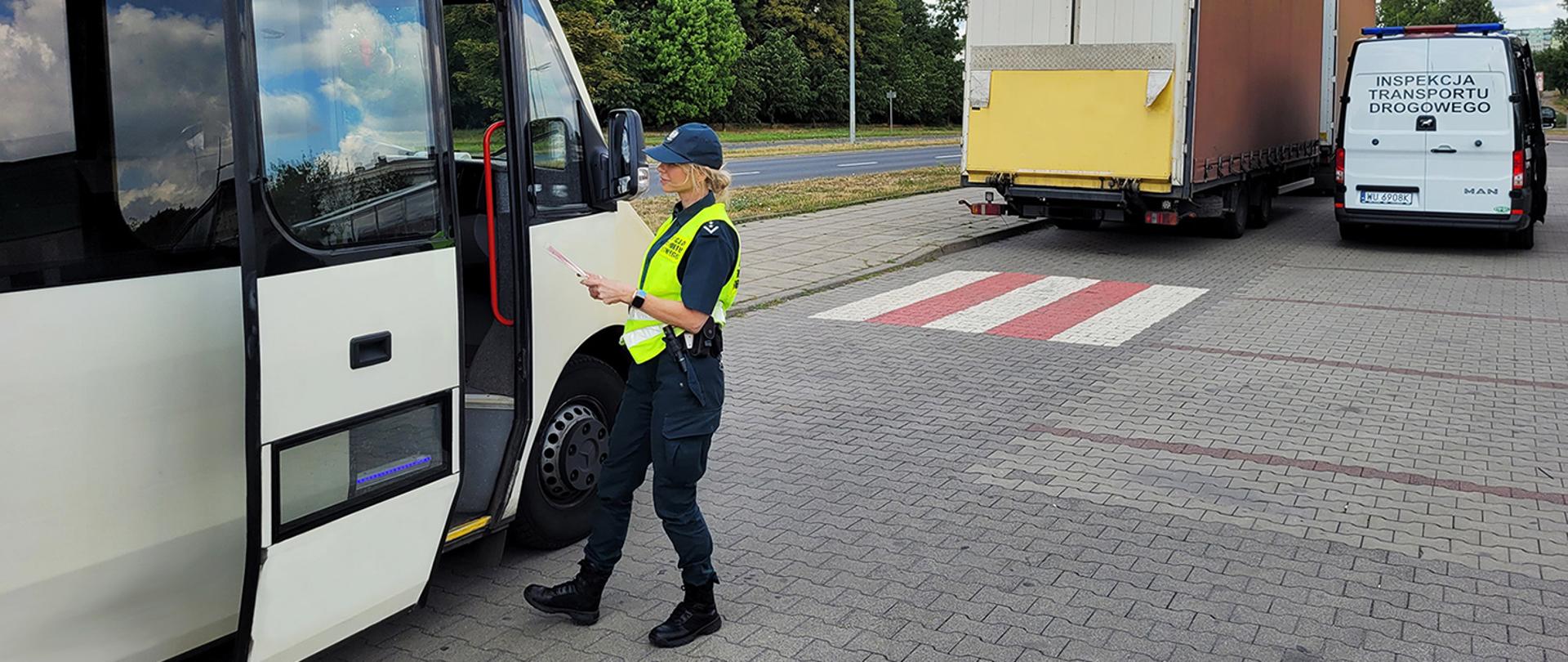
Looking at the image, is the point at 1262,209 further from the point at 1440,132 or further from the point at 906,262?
the point at 906,262

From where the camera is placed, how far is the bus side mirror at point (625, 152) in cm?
489

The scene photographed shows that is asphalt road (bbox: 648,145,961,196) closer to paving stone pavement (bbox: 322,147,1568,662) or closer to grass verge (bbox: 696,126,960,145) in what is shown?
grass verge (bbox: 696,126,960,145)

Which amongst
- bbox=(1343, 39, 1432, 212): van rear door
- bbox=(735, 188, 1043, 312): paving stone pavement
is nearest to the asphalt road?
bbox=(735, 188, 1043, 312): paving stone pavement

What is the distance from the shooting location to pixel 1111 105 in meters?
13.8

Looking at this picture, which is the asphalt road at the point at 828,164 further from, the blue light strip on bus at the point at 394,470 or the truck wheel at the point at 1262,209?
the blue light strip on bus at the point at 394,470

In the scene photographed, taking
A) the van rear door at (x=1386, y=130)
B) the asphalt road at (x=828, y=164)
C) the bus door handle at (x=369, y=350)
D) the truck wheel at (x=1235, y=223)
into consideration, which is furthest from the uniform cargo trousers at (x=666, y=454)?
the asphalt road at (x=828, y=164)

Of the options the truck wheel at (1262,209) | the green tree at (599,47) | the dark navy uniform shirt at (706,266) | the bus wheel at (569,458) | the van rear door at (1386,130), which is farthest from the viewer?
the green tree at (599,47)

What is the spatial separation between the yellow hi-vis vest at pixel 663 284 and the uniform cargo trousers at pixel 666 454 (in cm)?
7

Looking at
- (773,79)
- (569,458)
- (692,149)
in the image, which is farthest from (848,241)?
(773,79)

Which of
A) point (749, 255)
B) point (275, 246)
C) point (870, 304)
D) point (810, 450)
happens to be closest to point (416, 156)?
point (275, 246)

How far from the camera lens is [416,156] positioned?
4.02 metres

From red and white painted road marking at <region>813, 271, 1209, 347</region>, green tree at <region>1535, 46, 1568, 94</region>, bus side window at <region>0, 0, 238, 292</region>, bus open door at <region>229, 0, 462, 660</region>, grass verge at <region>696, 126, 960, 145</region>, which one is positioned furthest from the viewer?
green tree at <region>1535, 46, 1568, 94</region>

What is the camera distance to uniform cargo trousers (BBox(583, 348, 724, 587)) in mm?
4188

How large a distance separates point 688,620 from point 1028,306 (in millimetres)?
7875
